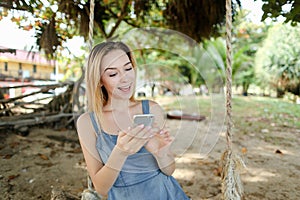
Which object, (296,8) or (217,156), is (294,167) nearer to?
(217,156)

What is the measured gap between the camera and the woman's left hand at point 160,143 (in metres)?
0.64

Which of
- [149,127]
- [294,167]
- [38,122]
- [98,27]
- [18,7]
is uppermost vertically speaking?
[98,27]

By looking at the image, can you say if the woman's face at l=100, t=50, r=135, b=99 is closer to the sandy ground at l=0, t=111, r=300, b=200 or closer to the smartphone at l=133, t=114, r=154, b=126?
the smartphone at l=133, t=114, r=154, b=126

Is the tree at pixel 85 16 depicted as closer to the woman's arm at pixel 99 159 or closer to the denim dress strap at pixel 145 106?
the woman's arm at pixel 99 159

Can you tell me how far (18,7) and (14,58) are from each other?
27cm

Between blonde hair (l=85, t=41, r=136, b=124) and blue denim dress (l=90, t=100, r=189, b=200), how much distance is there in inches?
1.6

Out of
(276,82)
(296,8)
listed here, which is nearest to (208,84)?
(296,8)

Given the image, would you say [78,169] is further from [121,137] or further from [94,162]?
[121,137]

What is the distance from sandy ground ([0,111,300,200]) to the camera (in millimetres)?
1641

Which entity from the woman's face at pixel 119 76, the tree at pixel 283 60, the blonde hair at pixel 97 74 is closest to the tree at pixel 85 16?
the blonde hair at pixel 97 74

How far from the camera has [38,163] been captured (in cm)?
205

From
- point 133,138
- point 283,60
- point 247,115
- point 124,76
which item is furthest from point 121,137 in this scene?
point 283,60

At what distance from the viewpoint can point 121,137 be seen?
2.10ft

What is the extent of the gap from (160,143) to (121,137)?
0.11m
